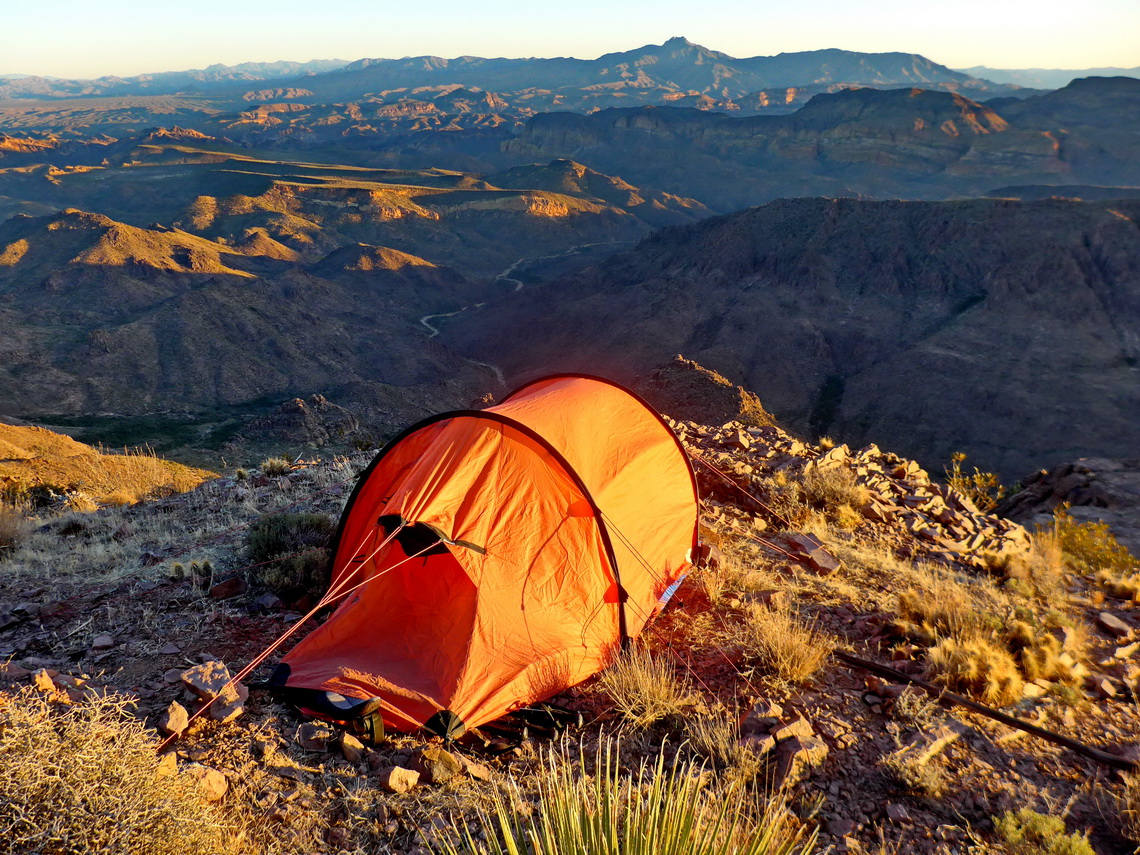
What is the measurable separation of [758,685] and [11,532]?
9506mm

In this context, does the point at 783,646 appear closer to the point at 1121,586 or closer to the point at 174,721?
the point at 174,721

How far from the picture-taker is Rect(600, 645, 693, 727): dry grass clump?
4.46 metres

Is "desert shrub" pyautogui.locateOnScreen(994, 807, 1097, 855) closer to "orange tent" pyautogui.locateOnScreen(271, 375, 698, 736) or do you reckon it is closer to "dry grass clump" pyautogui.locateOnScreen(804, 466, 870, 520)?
"orange tent" pyautogui.locateOnScreen(271, 375, 698, 736)

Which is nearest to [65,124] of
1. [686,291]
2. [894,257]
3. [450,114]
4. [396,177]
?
[450,114]

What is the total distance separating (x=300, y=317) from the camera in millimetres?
42844

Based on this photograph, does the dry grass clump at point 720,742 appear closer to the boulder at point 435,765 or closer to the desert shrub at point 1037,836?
the desert shrub at point 1037,836

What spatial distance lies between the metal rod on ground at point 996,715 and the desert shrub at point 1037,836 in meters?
0.82

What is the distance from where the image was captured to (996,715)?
450 centimetres

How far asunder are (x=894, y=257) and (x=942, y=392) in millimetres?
16069

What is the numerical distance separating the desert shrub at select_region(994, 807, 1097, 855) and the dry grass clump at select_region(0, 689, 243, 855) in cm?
390

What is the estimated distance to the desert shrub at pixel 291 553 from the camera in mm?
6125

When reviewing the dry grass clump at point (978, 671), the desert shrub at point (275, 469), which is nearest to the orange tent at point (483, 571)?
the dry grass clump at point (978, 671)

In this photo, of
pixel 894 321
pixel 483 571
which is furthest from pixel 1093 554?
pixel 894 321

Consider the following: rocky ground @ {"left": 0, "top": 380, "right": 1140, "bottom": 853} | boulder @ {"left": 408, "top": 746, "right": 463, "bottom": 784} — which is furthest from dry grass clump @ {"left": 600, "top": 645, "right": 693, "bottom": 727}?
boulder @ {"left": 408, "top": 746, "right": 463, "bottom": 784}
